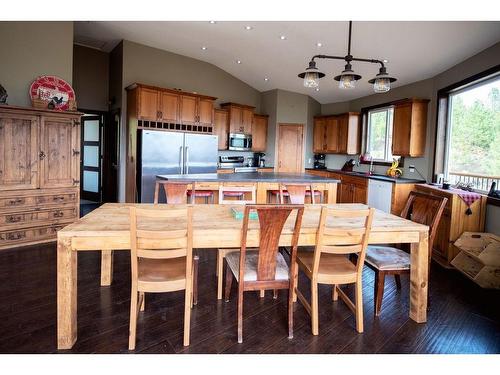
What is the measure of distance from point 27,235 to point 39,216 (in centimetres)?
26

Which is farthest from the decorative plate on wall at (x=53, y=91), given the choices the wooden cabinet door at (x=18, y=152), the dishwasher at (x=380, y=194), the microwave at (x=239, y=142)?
the dishwasher at (x=380, y=194)

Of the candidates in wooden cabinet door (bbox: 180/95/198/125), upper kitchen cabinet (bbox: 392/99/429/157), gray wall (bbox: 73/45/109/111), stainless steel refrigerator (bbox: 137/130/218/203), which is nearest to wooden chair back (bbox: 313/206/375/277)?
upper kitchen cabinet (bbox: 392/99/429/157)

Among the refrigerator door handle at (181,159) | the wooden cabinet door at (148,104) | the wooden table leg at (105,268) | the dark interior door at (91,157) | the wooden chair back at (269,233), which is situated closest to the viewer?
the wooden chair back at (269,233)

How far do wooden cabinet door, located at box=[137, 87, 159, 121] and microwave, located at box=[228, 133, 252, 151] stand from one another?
198 cm

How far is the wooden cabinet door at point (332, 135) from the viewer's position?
7707 millimetres

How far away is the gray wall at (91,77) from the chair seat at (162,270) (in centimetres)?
555

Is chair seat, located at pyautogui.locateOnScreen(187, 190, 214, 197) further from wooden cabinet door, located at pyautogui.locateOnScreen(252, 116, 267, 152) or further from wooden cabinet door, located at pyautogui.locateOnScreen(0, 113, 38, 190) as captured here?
wooden cabinet door, located at pyautogui.locateOnScreen(252, 116, 267, 152)

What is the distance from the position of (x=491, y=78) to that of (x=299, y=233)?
11.7ft

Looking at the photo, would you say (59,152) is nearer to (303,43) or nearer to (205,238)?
(205,238)

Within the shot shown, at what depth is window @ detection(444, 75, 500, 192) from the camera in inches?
157

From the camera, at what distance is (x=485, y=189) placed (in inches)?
160

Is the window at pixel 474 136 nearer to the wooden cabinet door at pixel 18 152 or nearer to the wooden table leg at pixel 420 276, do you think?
the wooden table leg at pixel 420 276

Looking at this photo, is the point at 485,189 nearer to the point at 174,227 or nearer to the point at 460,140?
the point at 460,140
